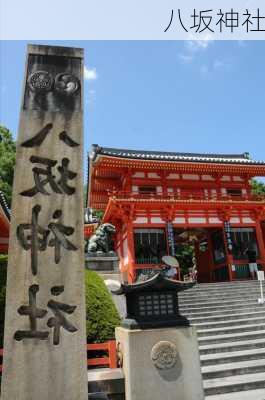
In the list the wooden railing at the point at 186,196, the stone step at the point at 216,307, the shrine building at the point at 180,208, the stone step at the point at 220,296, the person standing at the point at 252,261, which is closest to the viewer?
the stone step at the point at 216,307

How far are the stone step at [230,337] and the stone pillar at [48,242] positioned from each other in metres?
5.27

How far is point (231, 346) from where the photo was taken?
296 inches

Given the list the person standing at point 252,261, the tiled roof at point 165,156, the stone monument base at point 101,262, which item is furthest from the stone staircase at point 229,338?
the tiled roof at point 165,156

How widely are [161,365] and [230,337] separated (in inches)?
162

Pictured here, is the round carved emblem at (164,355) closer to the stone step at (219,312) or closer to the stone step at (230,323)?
the stone step at (230,323)

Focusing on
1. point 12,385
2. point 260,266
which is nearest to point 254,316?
point 260,266

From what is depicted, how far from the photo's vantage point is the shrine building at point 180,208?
16.1m

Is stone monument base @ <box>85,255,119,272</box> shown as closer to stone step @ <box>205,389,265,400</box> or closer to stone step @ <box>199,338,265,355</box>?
stone step @ <box>199,338,265,355</box>

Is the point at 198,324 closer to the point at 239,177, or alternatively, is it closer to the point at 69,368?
the point at 69,368

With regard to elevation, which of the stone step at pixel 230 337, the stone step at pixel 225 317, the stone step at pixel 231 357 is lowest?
the stone step at pixel 231 357

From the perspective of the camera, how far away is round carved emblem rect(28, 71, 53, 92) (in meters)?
4.13

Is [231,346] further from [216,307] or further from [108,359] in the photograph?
[108,359]

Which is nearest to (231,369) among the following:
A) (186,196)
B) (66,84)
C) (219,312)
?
(219,312)

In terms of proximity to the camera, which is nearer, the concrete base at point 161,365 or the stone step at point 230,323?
the concrete base at point 161,365
